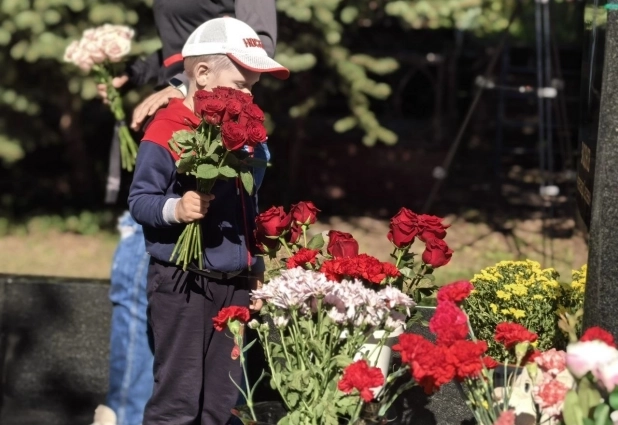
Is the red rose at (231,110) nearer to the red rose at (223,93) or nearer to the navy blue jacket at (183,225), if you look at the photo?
the red rose at (223,93)

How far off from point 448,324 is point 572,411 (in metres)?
0.34

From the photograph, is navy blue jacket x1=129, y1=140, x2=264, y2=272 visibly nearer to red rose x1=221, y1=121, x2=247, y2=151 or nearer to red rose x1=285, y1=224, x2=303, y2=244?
red rose x1=285, y1=224, x2=303, y2=244

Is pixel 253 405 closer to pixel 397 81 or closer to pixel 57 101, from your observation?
pixel 57 101

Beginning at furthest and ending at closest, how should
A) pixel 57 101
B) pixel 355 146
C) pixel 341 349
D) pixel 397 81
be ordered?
pixel 397 81 < pixel 355 146 < pixel 57 101 < pixel 341 349

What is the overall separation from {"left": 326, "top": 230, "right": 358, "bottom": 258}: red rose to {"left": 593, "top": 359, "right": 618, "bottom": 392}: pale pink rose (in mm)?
853

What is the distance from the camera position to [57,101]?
7.25 meters

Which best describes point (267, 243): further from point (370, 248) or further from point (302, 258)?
point (370, 248)

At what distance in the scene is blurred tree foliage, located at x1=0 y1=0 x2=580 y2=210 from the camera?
632 cm

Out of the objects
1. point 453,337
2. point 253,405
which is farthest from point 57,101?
point 453,337

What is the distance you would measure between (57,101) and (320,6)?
6.41 feet

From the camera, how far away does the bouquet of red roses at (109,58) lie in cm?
406

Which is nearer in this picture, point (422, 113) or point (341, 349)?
point (341, 349)

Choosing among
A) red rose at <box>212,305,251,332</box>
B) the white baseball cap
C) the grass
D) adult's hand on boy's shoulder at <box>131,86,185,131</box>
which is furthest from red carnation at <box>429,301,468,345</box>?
the grass

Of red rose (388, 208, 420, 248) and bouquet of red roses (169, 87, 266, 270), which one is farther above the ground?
bouquet of red roses (169, 87, 266, 270)
